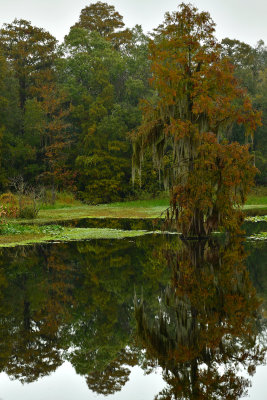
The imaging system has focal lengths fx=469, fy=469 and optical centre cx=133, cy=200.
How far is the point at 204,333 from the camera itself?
245 inches

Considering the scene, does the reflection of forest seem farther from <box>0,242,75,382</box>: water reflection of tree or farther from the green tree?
the green tree

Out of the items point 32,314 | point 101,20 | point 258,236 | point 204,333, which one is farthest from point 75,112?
point 204,333

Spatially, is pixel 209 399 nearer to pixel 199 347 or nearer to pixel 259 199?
pixel 199 347

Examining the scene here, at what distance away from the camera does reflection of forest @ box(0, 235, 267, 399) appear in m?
5.29

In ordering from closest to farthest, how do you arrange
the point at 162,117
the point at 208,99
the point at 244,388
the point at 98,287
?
the point at 244,388
the point at 98,287
the point at 208,99
the point at 162,117

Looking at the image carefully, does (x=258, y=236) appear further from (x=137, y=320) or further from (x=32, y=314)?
(x=32, y=314)

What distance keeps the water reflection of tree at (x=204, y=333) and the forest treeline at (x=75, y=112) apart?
30.3 metres

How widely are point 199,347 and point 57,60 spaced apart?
4156cm

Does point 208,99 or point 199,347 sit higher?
point 208,99

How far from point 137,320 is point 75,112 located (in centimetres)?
3728

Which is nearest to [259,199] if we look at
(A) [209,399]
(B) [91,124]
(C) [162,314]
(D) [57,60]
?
(B) [91,124]

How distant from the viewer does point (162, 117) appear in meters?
16.5

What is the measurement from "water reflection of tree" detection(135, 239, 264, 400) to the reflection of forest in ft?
0.04

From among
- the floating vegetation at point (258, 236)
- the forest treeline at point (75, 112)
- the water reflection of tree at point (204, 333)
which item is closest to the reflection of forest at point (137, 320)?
the water reflection of tree at point (204, 333)
